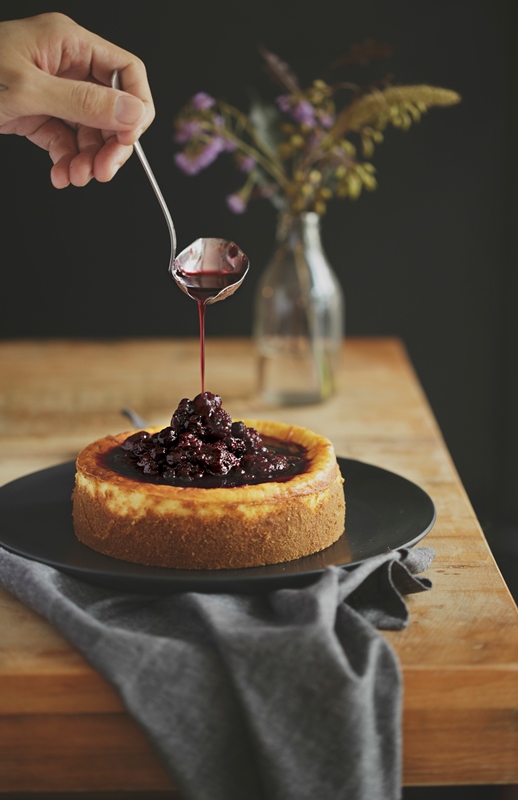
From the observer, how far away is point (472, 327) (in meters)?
3.68

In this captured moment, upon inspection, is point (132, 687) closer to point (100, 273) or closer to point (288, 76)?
point (288, 76)

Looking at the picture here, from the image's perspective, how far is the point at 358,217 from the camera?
11.7 ft

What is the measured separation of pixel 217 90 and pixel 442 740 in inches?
109

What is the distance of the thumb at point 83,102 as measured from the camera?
1.50 m

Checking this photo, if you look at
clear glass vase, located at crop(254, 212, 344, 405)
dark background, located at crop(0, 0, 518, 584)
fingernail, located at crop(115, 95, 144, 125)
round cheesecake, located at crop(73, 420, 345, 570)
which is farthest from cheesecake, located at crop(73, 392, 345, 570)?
dark background, located at crop(0, 0, 518, 584)

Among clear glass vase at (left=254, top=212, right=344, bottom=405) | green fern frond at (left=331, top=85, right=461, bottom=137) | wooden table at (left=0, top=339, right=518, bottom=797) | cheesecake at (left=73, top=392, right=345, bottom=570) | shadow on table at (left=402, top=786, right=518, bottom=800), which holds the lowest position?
shadow on table at (left=402, top=786, right=518, bottom=800)

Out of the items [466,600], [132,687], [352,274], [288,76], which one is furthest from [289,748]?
[352,274]

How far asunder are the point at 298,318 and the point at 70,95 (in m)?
1.10

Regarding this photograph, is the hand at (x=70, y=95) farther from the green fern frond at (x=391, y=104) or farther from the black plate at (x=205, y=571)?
the green fern frond at (x=391, y=104)

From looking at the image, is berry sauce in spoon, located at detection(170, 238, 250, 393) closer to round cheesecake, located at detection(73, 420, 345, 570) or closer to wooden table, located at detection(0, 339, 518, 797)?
round cheesecake, located at detection(73, 420, 345, 570)

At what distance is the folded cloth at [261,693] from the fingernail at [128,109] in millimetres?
781

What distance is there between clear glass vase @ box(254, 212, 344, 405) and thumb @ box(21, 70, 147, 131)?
0.98m

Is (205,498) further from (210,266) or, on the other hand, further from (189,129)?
(189,129)

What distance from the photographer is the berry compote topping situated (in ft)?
4.55
